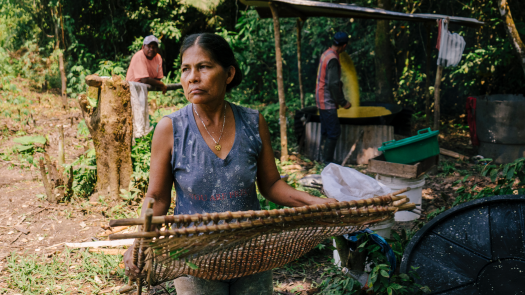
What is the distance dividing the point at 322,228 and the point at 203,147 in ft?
1.79

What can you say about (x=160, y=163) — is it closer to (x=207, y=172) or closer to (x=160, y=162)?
(x=160, y=162)

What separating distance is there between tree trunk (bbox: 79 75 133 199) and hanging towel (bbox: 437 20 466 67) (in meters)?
4.70

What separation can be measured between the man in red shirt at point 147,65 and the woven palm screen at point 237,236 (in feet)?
14.0

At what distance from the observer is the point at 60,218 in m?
4.26

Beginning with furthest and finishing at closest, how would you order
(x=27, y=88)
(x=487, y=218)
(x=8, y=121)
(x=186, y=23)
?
1. (x=186, y=23)
2. (x=27, y=88)
3. (x=8, y=121)
4. (x=487, y=218)

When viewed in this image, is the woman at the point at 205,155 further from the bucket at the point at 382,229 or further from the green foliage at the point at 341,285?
the bucket at the point at 382,229

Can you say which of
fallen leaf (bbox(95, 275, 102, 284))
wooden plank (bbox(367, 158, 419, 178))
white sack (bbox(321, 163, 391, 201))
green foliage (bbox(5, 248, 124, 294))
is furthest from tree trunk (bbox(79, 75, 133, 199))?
wooden plank (bbox(367, 158, 419, 178))

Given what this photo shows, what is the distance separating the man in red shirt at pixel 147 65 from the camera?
5.35 metres

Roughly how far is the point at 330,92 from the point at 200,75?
498 centimetres

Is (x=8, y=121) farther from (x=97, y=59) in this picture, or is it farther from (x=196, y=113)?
(x=196, y=113)

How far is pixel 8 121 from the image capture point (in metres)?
7.57

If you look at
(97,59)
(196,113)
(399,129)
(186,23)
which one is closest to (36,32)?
(97,59)

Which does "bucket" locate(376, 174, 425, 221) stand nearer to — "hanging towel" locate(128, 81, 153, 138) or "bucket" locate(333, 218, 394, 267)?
"bucket" locate(333, 218, 394, 267)

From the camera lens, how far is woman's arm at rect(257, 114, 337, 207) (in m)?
1.68
